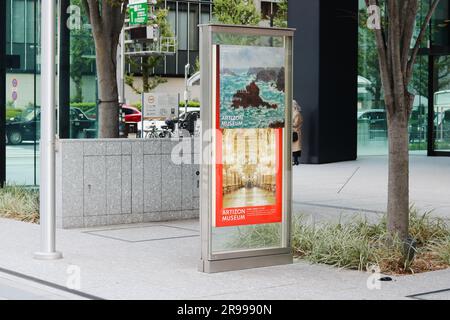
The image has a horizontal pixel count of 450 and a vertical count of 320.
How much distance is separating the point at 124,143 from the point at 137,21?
2894 centimetres

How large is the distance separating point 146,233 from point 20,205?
8.51 feet

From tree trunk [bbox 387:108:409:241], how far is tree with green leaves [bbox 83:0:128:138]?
18.4 feet

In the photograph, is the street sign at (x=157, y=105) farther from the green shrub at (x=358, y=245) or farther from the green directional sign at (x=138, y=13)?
the green shrub at (x=358, y=245)

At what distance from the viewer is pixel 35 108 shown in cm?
1858

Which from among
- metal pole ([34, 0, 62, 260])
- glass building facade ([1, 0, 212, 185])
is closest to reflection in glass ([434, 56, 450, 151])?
glass building facade ([1, 0, 212, 185])

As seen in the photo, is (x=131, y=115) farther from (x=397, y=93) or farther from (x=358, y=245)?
(x=358, y=245)

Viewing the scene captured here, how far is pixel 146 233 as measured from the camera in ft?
40.7

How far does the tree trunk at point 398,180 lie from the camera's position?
10.3 metres

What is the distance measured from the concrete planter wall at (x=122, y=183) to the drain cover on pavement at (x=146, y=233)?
51 cm

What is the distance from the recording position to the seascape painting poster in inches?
365

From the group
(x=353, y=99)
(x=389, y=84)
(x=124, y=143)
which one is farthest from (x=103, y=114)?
(x=353, y=99)

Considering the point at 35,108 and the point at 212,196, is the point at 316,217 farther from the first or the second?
the point at 35,108

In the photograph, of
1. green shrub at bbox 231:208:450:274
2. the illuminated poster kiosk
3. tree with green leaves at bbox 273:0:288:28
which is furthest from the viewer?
tree with green leaves at bbox 273:0:288:28

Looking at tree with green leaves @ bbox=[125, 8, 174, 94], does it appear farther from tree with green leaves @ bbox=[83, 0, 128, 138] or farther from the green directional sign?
tree with green leaves @ bbox=[83, 0, 128, 138]
